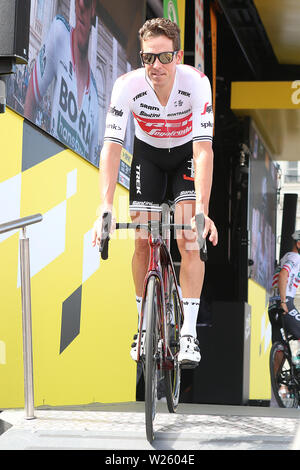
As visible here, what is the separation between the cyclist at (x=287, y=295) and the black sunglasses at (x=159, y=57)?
6.45m

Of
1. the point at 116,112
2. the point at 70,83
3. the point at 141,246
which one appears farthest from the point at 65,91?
the point at 141,246

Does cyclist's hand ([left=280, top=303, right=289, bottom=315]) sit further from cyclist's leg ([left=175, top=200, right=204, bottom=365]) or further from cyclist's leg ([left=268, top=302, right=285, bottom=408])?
cyclist's leg ([left=175, top=200, right=204, bottom=365])

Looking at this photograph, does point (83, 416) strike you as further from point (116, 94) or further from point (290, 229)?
point (290, 229)

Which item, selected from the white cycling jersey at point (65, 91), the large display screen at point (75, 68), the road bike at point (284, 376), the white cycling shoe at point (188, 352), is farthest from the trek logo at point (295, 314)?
the white cycling shoe at point (188, 352)

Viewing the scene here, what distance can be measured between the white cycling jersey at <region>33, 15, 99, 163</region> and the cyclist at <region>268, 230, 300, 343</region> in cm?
486

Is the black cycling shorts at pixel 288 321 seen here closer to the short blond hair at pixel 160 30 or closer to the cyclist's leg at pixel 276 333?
the cyclist's leg at pixel 276 333

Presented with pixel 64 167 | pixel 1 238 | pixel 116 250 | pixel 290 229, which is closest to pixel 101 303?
pixel 116 250

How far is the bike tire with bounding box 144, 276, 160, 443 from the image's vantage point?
312 centimetres

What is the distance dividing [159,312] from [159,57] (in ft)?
3.84

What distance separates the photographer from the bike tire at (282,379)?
928 centimetres

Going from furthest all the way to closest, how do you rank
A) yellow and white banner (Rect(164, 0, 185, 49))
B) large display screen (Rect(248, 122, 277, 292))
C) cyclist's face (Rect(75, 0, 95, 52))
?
large display screen (Rect(248, 122, 277, 292)) → yellow and white banner (Rect(164, 0, 185, 49)) → cyclist's face (Rect(75, 0, 95, 52))

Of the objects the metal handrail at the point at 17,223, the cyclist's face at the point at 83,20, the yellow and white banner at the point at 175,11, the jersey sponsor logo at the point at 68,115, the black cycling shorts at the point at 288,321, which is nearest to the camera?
the metal handrail at the point at 17,223

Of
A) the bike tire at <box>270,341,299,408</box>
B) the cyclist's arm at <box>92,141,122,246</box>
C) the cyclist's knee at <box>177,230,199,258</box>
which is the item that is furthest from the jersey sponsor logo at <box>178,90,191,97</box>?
the bike tire at <box>270,341,299,408</box>
